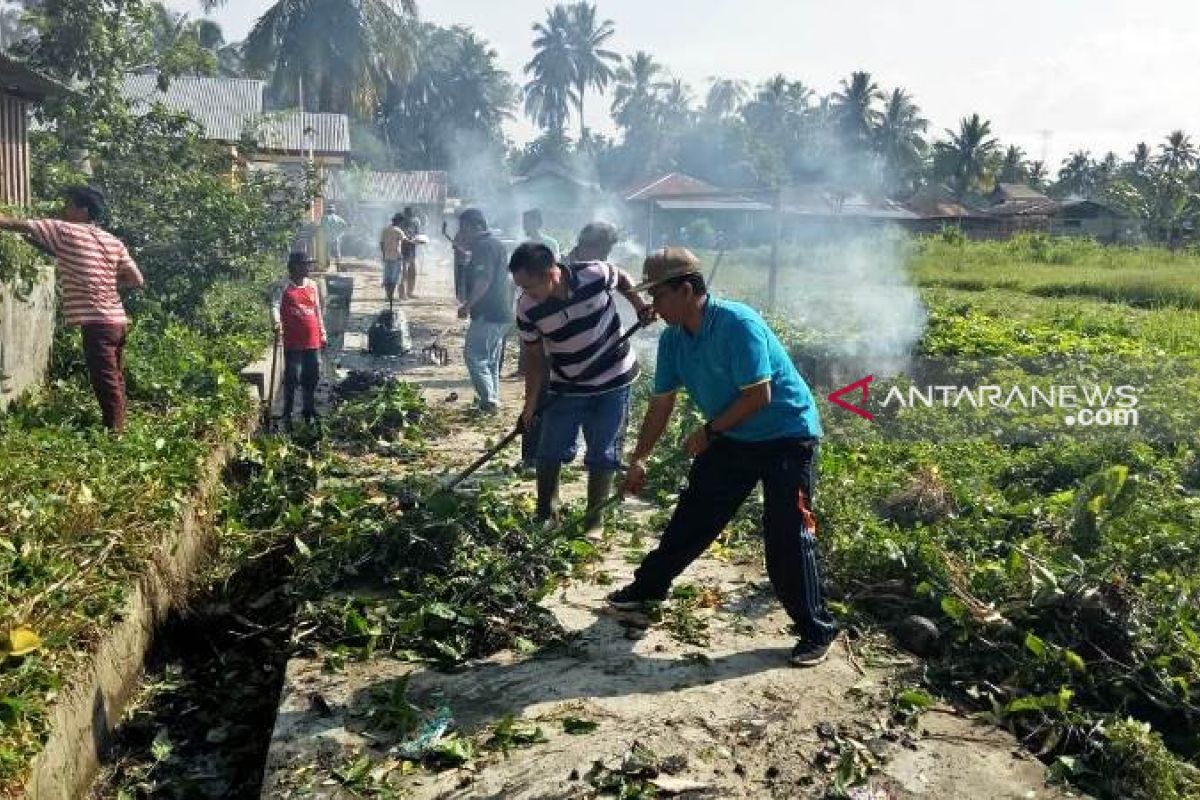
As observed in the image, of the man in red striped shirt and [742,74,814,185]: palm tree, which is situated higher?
[742,74,814,185]: palm tree

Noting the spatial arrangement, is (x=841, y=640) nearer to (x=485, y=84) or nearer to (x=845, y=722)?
(x=845, y=722)

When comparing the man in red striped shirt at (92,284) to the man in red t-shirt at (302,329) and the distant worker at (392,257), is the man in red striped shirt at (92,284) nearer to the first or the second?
the man in red t-shirt at (302,329)

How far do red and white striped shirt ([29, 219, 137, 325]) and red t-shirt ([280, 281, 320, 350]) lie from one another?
2005 millimetres

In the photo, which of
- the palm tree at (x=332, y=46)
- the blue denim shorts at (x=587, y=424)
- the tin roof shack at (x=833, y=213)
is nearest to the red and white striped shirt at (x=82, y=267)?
the blue denim shorts at (x=587, y=424)

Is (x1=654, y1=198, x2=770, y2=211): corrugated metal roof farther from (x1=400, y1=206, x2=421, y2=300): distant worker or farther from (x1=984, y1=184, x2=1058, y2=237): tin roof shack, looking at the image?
(x1=400, y1=206, x2=421, y2=300): distant worker

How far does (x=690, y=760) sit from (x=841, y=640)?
1282 mm

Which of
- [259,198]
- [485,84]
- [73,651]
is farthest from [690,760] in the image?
[485,84]

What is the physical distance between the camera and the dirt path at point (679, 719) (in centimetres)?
343

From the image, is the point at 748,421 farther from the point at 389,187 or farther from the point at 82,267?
the point at 389,187

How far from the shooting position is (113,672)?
4.21 metres

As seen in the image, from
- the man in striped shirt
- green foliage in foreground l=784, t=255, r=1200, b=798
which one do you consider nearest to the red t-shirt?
the man in striped shirt

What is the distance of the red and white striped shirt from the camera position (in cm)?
620

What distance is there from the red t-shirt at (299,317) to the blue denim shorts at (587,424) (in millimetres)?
3409

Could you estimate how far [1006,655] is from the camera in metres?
4.22
